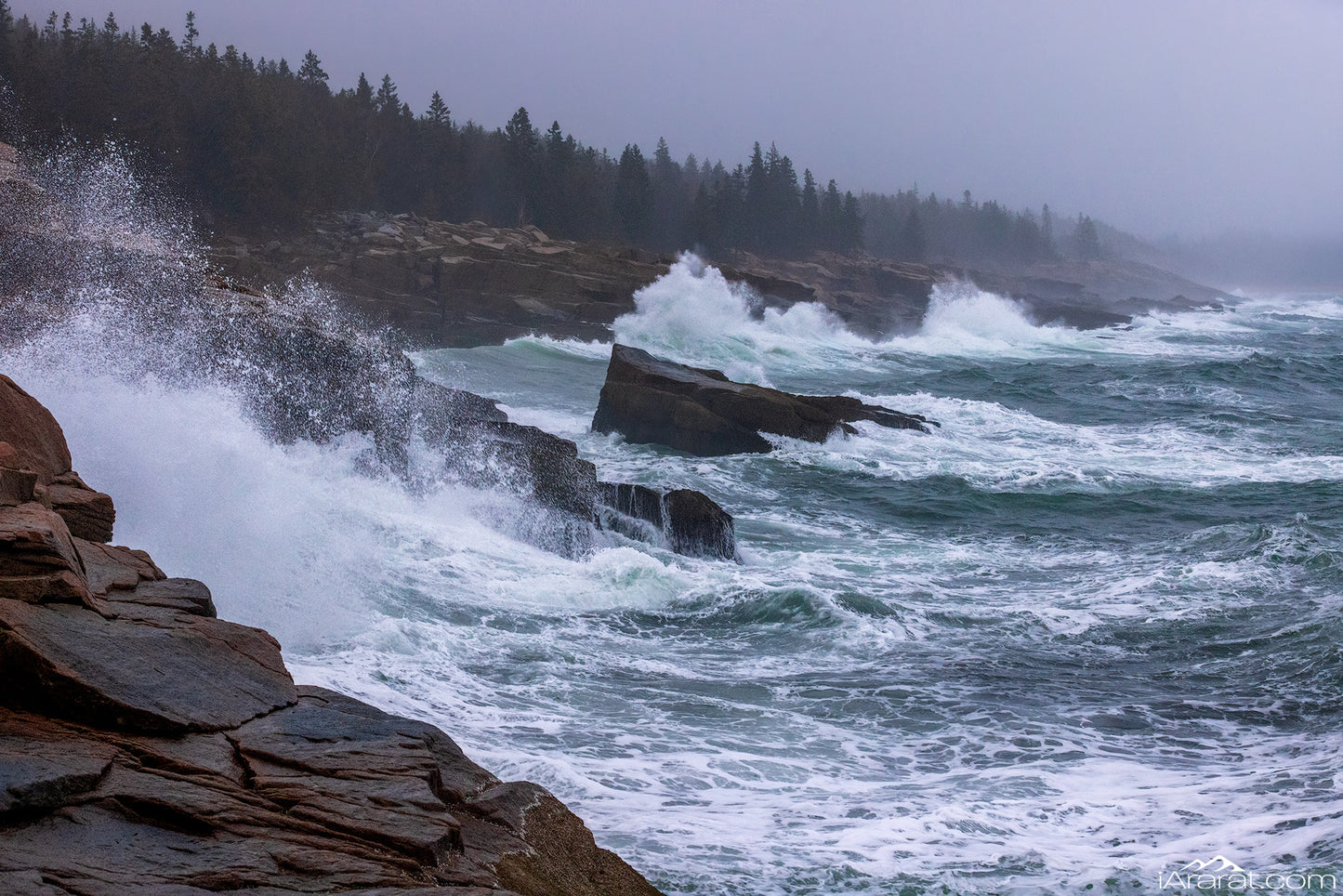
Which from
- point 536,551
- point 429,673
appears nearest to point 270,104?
point 536,551

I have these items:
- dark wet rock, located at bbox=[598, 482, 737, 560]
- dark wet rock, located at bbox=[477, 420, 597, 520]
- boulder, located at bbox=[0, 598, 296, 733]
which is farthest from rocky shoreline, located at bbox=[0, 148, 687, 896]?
dark wet rock, located at bbox=[598, 482, 737, 560]

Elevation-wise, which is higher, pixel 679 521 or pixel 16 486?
pixel 16 486

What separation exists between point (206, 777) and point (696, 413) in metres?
14.2

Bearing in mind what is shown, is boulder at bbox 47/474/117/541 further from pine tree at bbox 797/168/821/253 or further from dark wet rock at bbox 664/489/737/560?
pine tree at bbox 797/168/821/253

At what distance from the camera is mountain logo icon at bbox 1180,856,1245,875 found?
5.11 metres

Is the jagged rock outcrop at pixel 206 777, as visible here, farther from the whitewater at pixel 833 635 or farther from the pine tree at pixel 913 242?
the pine tree at pixel 913 242

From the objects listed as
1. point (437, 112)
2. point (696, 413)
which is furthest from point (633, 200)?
point (696, 413)

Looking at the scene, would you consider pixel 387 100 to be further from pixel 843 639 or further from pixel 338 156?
pixel 843 639

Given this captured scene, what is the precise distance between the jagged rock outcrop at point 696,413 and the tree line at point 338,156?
1308 inches

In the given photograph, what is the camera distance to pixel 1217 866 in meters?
5.17

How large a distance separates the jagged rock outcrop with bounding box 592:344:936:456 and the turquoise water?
1.63ft

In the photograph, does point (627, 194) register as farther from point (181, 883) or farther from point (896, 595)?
point (181, 883)

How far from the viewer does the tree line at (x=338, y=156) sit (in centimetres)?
4456

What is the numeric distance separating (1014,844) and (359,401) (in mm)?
10867
